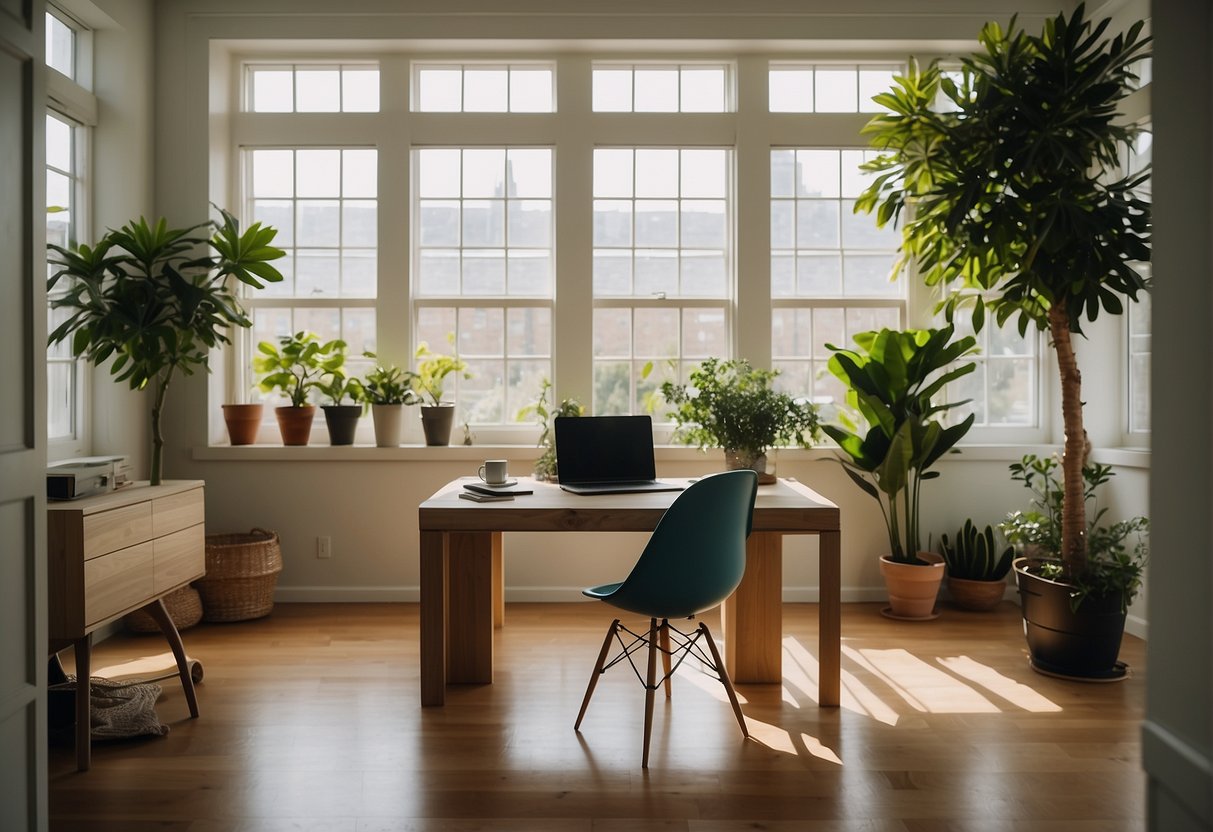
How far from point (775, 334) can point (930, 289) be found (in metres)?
0.92

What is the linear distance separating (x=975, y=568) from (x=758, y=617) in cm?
177

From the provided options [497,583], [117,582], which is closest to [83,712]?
[117,582]

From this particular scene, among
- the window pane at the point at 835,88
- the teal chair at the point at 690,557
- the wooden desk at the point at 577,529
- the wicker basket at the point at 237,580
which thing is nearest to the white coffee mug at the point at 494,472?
the wooden desk at the point at 577,529

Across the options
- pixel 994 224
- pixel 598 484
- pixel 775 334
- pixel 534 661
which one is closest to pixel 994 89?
pixel 994 224

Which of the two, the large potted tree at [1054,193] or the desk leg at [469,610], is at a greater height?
the large potted tree at [1054,193]

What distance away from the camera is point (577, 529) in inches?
115

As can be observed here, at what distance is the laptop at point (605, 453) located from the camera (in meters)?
3.46

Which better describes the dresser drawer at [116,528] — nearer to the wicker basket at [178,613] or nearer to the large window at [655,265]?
the wicker basket at [178,613]

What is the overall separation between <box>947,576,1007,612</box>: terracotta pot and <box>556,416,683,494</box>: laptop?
198cm

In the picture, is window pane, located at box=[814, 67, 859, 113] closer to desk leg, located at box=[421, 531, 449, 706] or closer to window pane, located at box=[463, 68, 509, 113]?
window pane, located at box=[463, 68, 509, 113]

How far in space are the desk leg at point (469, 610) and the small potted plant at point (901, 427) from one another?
197 cm

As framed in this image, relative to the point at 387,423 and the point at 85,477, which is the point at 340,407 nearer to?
the point at 387,423

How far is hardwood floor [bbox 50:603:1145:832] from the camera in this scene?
229cm

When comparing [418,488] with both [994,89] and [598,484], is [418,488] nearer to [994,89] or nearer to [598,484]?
[598,484]
